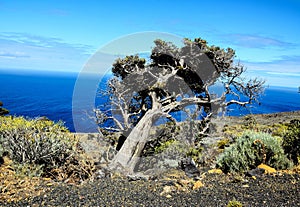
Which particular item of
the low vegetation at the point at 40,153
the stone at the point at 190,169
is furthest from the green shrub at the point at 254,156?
the low vegetation at the point at 40,153

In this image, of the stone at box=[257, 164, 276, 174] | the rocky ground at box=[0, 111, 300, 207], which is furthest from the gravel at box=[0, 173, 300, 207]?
the stone at box=[257, 164, 276, 174]

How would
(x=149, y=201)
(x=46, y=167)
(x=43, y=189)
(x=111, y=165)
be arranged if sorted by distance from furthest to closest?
(x=111, y=165) → (x=46, y=167) → (x=43, y=189) → (x=149, y=201)

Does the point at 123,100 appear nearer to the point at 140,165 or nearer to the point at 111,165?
the point at 140,165

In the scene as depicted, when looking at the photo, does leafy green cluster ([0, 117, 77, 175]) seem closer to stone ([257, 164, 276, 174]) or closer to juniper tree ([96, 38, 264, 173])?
juniper tree ([96, 38, 264, 173])

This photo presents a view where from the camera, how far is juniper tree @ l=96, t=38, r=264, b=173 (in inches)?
559

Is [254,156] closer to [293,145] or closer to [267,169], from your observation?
[267,169]

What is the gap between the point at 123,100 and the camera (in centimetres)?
1511

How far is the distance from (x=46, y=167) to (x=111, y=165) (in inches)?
97.7

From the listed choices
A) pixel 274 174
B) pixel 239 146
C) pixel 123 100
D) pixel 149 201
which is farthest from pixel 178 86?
pixel 149 201

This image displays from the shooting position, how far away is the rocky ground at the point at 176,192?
5.96m

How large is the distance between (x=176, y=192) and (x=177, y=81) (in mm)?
9158

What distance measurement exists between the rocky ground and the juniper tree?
20.7 feet

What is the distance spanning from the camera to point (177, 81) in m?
15.1

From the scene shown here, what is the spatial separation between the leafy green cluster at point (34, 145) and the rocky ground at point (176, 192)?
119cm
